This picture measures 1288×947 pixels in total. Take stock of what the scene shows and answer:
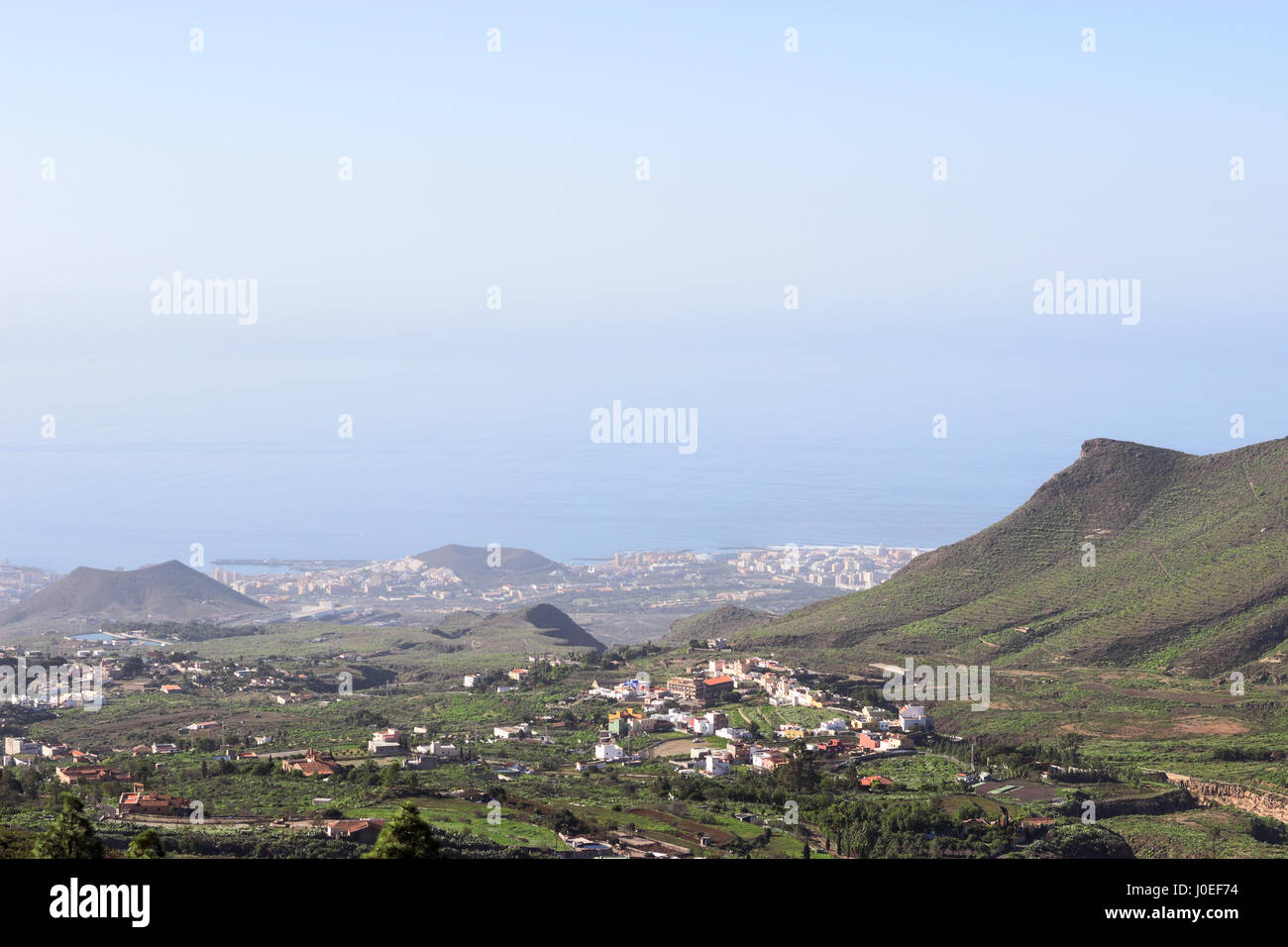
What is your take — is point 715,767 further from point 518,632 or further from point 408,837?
point 518,632

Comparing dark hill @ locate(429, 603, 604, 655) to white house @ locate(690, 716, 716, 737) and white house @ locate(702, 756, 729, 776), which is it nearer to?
white house @ locate(690, 716, 716, 737)

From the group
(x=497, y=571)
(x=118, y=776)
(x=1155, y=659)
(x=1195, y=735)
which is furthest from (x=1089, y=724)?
(x=497, y=571)

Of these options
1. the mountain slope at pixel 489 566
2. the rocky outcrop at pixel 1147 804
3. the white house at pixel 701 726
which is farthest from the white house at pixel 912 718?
the mountain slope at pixel 489 566

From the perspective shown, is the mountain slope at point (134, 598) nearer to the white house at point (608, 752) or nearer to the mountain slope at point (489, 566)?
the mountain slope at point (489, 566)

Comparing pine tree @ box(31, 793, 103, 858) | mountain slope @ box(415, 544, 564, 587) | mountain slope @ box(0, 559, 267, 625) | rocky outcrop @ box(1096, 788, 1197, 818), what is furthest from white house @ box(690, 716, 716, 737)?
mountain slope @ box(415, 544, 564, 587)

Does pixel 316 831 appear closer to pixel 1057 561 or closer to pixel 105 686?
pixel 105 686

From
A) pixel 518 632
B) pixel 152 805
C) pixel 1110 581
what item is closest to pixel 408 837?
pixel 152 805
